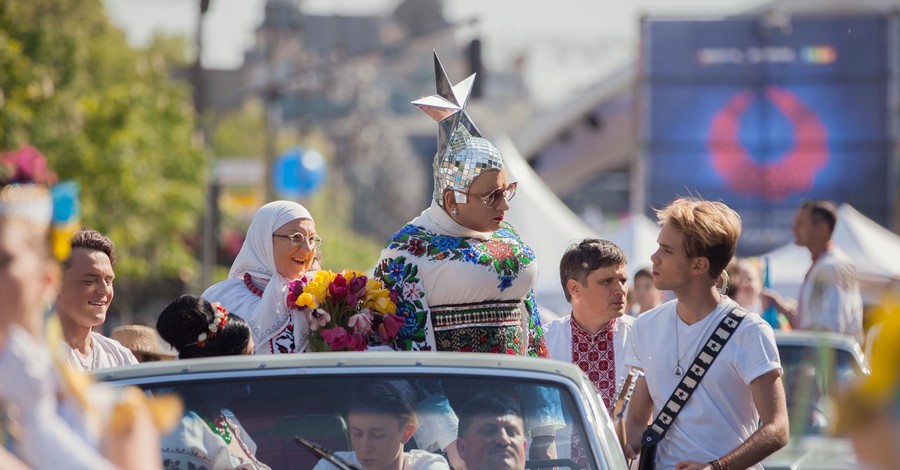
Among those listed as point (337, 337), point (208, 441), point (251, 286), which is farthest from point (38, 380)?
point (251, 286)

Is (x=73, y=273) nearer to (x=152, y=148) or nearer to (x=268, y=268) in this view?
(x=268, y=268)

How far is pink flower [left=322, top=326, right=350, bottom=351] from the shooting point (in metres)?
4.46

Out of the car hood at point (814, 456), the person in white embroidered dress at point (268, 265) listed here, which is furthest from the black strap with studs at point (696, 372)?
the car hood at point (814, 456)

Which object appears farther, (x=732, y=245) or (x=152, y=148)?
(x=152, y=148)

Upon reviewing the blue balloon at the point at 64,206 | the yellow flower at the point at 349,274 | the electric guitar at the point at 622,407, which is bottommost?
the electric guitar at the point at 622,407

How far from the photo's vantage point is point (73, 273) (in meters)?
5.38

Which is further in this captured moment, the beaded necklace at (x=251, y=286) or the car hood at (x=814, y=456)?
the car hood at (x=814, y=456)

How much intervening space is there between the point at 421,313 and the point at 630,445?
2.62 ft

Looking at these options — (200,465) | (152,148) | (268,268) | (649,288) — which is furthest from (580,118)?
(200,465)

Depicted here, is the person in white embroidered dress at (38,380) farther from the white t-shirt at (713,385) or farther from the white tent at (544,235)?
the white tent at (544,235)

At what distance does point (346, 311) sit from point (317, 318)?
12cm

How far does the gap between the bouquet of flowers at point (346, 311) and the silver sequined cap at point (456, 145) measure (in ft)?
1.79

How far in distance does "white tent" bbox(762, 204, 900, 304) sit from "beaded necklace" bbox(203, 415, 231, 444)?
426 inches

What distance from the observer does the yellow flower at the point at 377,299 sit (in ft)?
15.0
